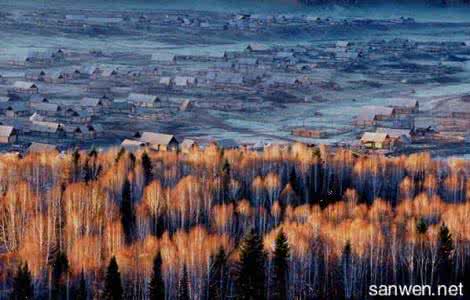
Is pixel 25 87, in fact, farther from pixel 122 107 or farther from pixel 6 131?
pixel 6 131

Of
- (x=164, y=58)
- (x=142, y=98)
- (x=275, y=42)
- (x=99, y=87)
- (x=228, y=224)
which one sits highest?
(x=275, y=42)

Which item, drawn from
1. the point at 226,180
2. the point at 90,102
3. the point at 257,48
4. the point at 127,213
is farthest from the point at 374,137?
the point at 257,48

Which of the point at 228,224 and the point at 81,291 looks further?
the point at 228,224

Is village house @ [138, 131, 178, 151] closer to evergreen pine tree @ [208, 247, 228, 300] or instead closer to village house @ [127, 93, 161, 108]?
village house @ [127, 93, 161, 108]

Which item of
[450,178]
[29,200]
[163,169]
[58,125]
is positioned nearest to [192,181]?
[163,169]

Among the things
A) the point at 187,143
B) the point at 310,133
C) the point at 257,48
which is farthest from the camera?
the point at 257,48

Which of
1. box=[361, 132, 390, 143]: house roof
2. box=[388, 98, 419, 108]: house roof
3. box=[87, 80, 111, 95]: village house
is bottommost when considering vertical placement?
box=[361, 132, 390, 143]: house roof

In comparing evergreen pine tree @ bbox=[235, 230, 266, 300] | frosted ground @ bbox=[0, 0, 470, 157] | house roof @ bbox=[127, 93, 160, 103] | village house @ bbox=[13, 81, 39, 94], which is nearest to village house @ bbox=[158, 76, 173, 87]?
frosted ground @ bbox=[0, 0, 470, 157]
